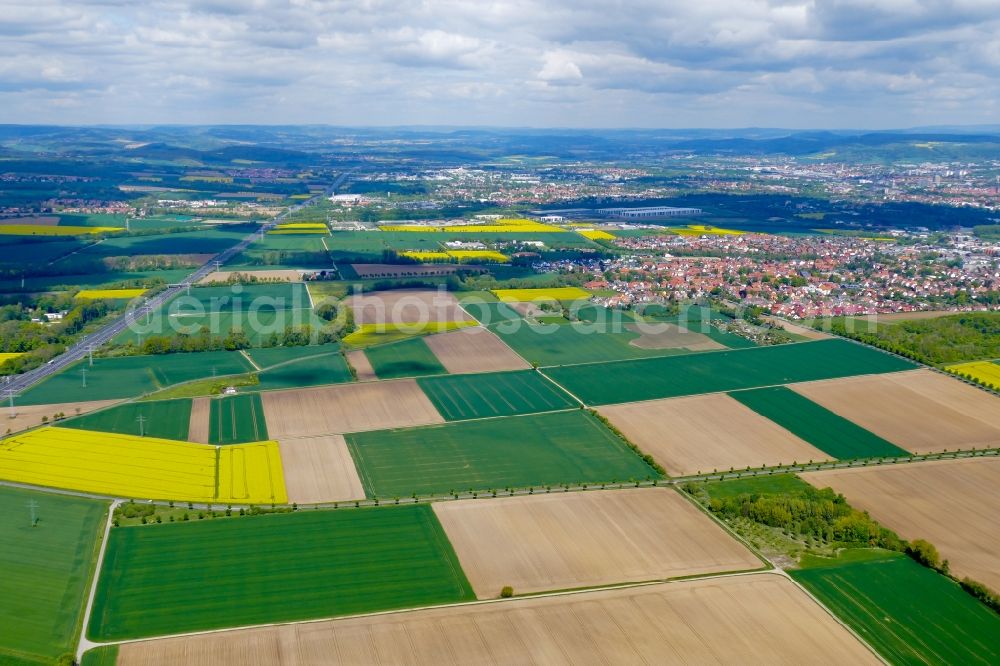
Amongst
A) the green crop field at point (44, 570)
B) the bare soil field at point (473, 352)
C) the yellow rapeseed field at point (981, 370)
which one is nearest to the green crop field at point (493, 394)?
the bare soil field at point (473, 352)

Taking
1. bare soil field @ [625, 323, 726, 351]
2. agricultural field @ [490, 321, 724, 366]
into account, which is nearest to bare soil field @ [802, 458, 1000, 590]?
agricultural field @ [490, 321, 724, 366]

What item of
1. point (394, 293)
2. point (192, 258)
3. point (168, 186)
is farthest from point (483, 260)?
point (168, 186)

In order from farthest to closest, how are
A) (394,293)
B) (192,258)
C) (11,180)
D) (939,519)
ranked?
1. (11,180)
2. (192,258)
3. (394,293)
4. (939,519)

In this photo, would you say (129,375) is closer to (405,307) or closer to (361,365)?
(361,365)

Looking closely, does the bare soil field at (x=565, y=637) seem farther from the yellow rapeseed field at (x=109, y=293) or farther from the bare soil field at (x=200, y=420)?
the yellow rapeseed field at (x=109, y=293)

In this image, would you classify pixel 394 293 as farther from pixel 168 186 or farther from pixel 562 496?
pixel 168 186

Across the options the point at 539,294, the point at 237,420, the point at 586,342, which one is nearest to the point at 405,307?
the point at 539,294
